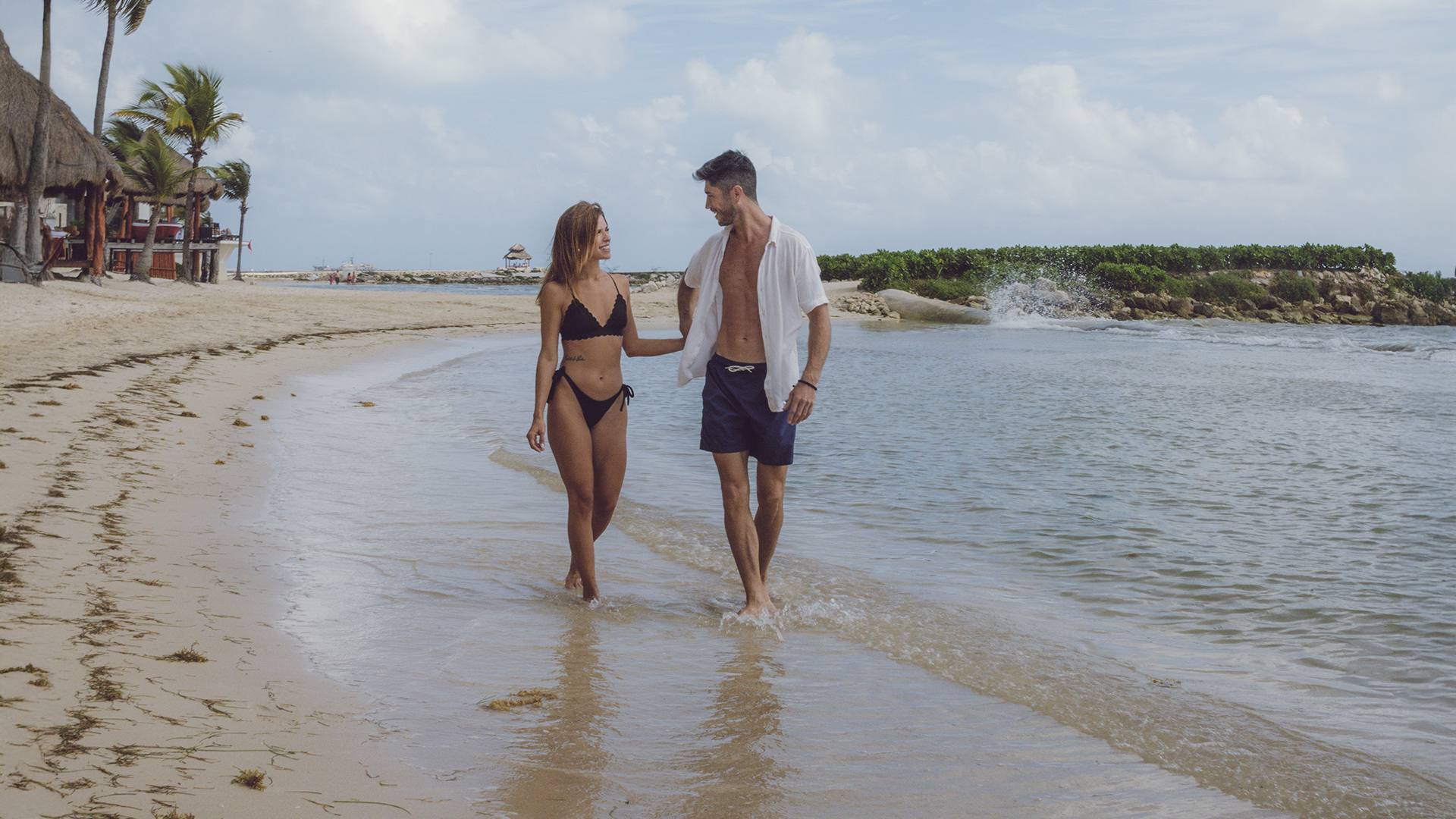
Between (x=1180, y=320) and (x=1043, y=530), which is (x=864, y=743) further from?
(x=1180, y=320)

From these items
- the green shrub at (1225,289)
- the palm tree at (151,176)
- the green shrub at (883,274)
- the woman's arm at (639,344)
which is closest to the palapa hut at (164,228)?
the palm tree at (151,176)

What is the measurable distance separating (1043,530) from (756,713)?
374 centimetres

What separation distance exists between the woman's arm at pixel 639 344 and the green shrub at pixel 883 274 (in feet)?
143

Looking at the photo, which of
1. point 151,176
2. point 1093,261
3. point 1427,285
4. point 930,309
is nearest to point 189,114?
point 151,176

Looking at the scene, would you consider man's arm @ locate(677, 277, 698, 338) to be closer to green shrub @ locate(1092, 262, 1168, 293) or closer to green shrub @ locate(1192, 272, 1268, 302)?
green shrub @ locate(1092, 262, 1168, 293)

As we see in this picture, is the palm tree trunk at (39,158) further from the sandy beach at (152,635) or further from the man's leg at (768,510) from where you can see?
the man's leg at (768,510)

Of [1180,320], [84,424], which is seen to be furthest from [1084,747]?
[1180,320]

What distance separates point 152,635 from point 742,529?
2228mm

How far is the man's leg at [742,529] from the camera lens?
167 inches

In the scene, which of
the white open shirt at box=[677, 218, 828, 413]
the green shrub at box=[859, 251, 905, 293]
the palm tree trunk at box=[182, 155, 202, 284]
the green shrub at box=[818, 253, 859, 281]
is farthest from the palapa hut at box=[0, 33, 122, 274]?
the green shrub at box=[818, 253, 859, 281]

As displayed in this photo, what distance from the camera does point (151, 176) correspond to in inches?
1153

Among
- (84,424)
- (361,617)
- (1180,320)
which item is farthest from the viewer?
(1180,320)

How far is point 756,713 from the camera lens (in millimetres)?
3316

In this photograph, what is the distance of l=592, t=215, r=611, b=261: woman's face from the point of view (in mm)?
4234
